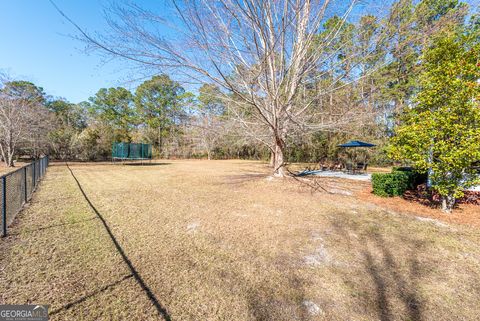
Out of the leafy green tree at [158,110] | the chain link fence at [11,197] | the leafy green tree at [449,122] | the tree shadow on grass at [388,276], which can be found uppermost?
the leafy green tree at [158,110]

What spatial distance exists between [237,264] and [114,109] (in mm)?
39002

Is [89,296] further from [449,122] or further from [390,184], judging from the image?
[390,184]

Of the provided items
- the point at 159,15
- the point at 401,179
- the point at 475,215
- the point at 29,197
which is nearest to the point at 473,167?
the point at 475,215

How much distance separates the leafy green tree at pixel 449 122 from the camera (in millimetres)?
4715

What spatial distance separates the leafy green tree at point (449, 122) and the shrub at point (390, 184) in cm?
139

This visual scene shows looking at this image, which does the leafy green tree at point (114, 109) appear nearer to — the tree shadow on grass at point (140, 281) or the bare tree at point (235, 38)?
the bare tree at point (235, 38)

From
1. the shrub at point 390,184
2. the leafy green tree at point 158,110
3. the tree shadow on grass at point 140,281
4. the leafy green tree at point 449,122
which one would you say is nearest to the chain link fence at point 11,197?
the tree shadow on grass at point 140,281

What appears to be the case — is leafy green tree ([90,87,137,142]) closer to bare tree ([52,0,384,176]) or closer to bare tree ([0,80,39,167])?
bare tree ([0,80,39,167])

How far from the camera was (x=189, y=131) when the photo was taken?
3005 centimetres

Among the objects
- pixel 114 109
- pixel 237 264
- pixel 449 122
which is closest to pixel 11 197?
pixel 237 264

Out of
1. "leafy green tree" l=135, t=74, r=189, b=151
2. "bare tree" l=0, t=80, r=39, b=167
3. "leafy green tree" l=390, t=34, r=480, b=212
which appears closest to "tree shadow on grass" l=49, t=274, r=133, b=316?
"leafy green tree" l=390, t=34, r=480, b=212

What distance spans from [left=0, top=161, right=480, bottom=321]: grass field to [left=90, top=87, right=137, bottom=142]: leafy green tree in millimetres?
32404

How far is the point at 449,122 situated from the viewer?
484 centimetres

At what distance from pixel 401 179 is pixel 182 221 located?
716 cm
